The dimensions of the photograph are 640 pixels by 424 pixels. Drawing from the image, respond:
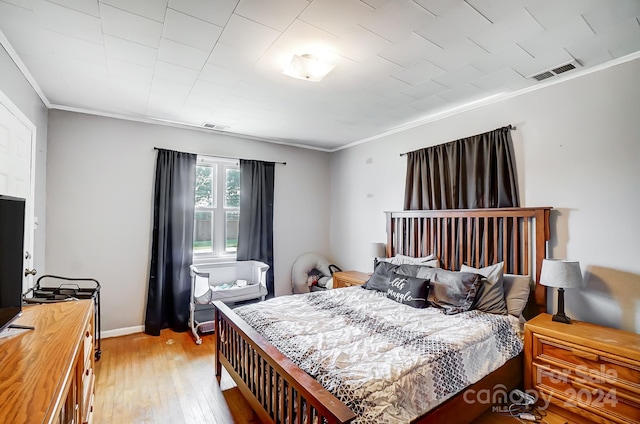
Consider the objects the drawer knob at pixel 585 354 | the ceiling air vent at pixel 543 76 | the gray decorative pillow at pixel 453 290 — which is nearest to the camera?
the drawer knob at pixel 585 354

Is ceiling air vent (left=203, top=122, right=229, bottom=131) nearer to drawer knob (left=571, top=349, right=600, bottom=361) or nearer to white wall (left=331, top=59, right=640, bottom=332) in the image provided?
white wall (left=331, top=59, right=640, bottom=332)

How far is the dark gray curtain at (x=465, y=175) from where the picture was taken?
2.87m

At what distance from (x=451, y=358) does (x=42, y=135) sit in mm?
4060

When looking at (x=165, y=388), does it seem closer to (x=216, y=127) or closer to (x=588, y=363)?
(x=216, y=127)

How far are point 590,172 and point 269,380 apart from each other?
9.28 ft

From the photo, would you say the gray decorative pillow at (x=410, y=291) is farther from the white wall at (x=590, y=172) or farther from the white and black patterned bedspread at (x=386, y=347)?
the white wall at (x=590, y=172)

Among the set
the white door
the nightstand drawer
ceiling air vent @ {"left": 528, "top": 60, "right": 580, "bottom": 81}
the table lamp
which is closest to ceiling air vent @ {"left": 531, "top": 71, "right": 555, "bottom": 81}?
ceiling air vent @ {"left": 528, "top": 60, "right": 580, "bottom": 81}

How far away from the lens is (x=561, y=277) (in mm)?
2232

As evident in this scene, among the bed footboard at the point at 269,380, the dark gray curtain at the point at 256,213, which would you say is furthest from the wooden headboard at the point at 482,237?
the bed footboard at the point at 269,380

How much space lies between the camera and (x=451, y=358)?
6.00 ft

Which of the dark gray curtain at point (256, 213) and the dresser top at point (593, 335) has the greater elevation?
the dark gray curtain at point (256, 213)

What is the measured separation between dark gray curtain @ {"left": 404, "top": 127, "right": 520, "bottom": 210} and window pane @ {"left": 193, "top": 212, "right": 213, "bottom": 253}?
2658 mm

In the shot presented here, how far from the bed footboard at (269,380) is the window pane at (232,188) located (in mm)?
1998

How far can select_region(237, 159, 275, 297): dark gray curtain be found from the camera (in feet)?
14.1
